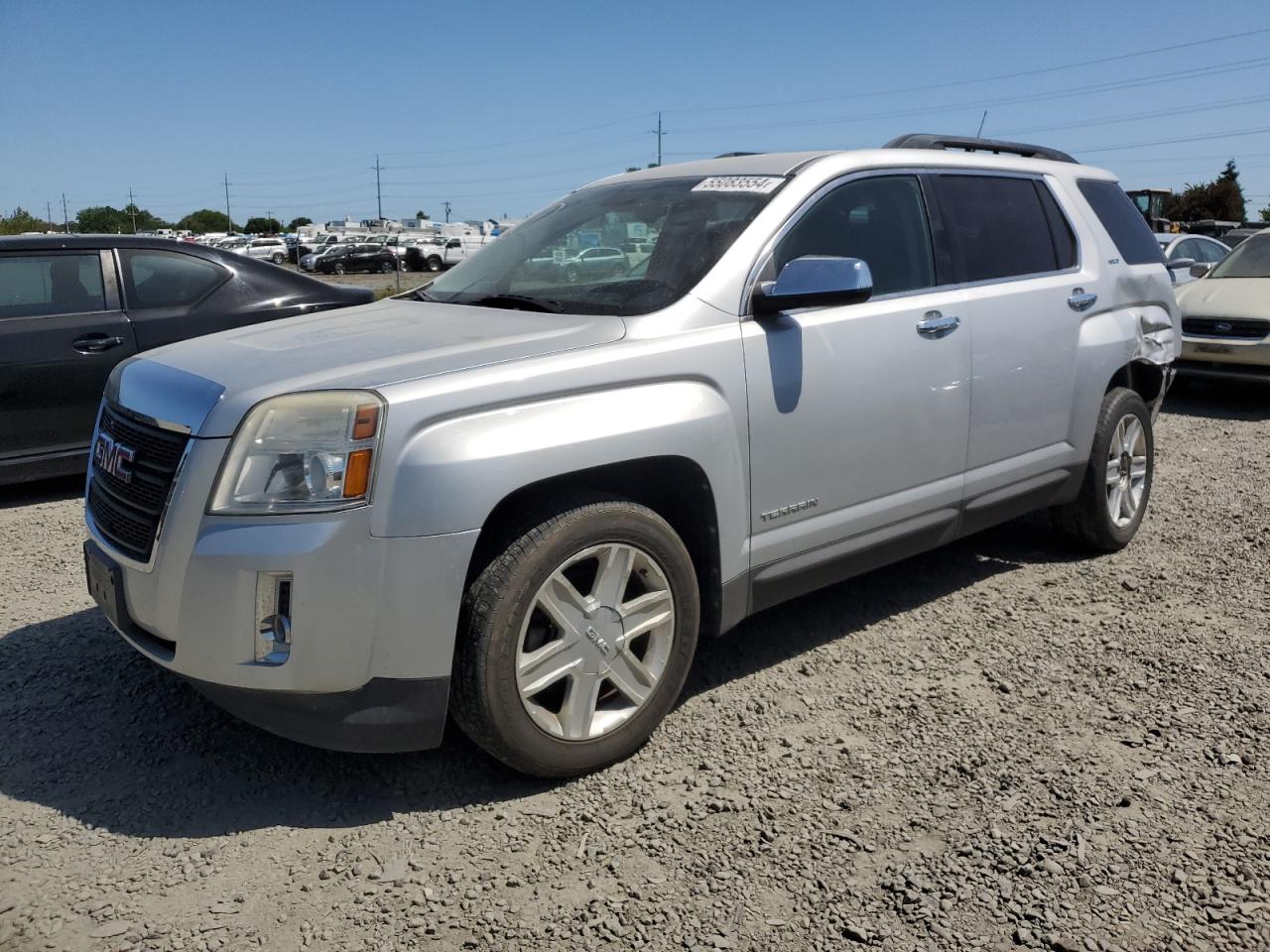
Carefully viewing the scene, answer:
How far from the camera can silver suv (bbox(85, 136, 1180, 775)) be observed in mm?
2682

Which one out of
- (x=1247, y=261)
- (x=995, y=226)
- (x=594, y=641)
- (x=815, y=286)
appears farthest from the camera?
(x=1247, y=261)

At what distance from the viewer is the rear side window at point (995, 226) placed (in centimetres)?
424

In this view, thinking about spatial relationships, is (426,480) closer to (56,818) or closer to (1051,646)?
(56,818)

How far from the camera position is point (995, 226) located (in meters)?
4.45

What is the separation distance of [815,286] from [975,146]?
2.18m

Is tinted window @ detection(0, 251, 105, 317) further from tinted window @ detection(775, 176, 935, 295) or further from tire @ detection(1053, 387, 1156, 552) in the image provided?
tire @ detection(1053, 387, 1156, 552)

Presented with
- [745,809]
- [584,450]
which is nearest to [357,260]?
[584,450]

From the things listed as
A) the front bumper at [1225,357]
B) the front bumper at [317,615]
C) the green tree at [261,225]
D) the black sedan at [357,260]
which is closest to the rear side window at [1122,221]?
the front bumper at [317,615]

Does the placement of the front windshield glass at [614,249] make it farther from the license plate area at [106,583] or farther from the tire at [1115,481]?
the tire at [1115,481]

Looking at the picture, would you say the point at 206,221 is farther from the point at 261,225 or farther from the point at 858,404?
the point at 858,404

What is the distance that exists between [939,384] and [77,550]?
423 centimetres

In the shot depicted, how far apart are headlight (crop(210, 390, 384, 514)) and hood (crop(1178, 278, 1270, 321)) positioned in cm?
931

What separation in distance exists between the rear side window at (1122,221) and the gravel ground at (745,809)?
1.86m

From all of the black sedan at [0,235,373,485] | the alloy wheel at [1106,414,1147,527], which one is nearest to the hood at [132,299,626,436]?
the alloy wheel at [1106,414,1147,527]
